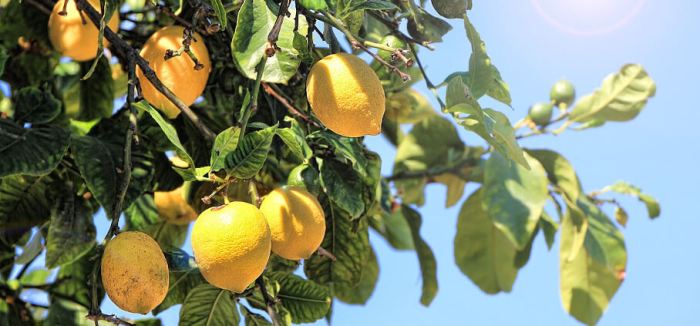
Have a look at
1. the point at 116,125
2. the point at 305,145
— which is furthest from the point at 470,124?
the point at 116,125

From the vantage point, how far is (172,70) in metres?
0.93

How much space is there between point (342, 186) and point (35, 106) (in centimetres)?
44

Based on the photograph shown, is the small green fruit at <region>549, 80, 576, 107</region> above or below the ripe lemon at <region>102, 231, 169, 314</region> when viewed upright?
below

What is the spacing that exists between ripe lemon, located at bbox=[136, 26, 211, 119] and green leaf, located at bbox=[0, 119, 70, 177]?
0.47ft

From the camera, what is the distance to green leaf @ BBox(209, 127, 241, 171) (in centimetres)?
82

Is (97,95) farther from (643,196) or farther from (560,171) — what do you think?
(643,196)

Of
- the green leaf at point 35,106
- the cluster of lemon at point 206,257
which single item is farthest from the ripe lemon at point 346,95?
the green leaf at point 35,106

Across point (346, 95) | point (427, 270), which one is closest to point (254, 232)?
point (346, 95)

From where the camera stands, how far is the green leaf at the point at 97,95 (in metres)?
1.26

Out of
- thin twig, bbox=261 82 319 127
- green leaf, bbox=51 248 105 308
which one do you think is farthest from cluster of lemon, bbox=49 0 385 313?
green leaf, bbox=51 248 105 308

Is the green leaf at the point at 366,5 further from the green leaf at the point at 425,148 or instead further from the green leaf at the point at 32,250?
the green leaf at the point at 425,148

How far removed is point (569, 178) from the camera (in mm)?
1541

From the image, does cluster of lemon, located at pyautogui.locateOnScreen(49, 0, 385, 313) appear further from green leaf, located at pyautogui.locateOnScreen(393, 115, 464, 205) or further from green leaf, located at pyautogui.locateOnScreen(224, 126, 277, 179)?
green leaf, located at pyautogui.locateOnScreen(393, 115, 464, 205)

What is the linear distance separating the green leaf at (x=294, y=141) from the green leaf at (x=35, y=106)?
40 cm
